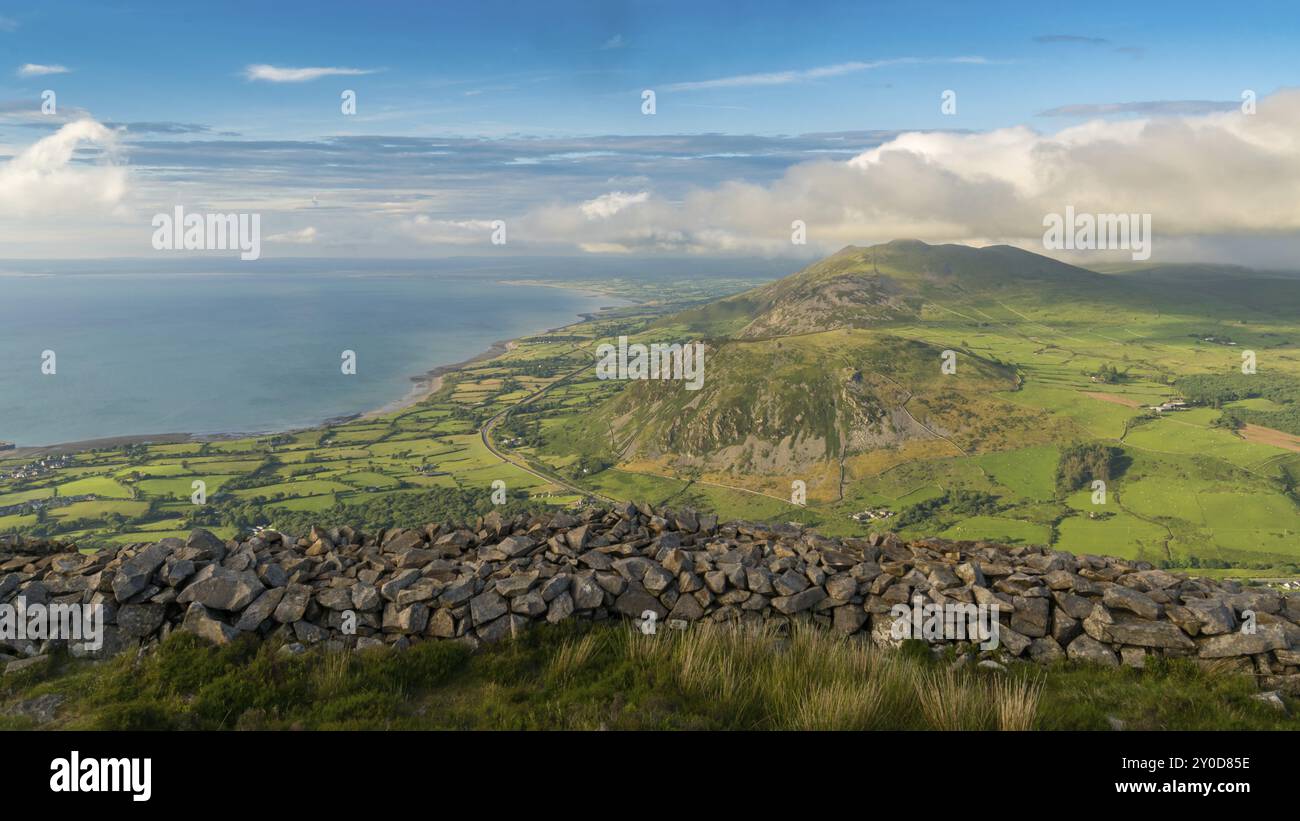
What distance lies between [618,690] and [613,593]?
104 inches

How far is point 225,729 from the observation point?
8.34m

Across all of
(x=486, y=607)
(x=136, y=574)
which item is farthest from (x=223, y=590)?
(x=486, y=607)

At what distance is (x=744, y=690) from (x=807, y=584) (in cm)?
386

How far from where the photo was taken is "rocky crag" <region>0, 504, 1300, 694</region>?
420 inches

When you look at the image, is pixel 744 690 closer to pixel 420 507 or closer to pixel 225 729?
pixel 225 729

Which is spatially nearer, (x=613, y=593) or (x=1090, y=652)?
(x=1090, y=652)

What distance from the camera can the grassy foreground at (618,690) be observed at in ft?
27.6

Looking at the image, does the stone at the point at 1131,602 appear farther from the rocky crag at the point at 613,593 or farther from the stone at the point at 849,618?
the stone at the point at 849,618

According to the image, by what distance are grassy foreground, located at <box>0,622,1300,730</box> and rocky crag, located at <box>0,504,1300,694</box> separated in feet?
1.86

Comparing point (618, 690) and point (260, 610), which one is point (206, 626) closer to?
point (260, 610)

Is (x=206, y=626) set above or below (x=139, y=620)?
above

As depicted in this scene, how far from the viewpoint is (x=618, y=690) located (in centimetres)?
932

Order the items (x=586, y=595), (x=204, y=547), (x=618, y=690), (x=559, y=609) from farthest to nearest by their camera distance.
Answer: (x=204, y=547), (x=586, y=595), (x=559, y=609), (x=618, y=690)
